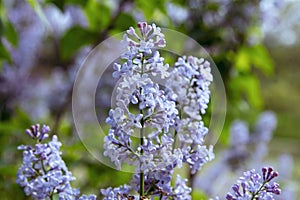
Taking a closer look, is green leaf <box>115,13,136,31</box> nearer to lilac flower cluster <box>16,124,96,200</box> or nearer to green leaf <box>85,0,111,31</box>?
green leaf <box>85,0,111,31</box>

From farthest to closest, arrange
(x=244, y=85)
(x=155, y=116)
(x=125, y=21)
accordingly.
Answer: (x=244, y=85), (x=125, y=21), (x=155, y=116)

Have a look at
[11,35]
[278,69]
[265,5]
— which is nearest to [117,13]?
[11,35]

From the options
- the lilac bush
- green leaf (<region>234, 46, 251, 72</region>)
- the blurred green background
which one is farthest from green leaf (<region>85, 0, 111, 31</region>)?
the lilac bush

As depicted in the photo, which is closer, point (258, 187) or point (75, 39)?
point (258, 187)

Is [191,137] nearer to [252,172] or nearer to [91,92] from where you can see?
[252,172]

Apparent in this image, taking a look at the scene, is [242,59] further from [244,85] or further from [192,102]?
[192,102]

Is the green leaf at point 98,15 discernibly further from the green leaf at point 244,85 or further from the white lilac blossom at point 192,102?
the white lilac blossom at point 192,102

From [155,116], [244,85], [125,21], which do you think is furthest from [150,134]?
[244,85]
